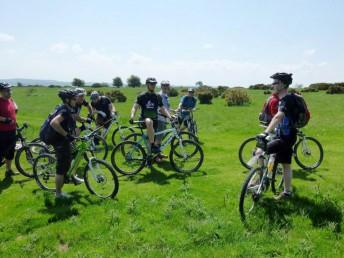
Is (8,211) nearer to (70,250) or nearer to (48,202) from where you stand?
(48,202)

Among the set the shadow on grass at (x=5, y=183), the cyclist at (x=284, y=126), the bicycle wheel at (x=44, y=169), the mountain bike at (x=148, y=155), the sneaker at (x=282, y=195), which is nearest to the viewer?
the cyclist at (x=284, y=126)

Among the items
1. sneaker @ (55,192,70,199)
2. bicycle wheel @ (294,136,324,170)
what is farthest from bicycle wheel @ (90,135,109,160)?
bicycle wheel @ (294,136,324,170)

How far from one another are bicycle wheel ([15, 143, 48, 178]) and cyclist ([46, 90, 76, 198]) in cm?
272

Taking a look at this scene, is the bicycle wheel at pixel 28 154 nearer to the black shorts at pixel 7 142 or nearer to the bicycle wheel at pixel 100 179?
the black shorts at pixel 7 142

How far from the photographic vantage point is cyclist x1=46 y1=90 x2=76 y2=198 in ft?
27.2

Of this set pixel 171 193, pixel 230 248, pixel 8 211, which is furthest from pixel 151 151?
pixel 230 248

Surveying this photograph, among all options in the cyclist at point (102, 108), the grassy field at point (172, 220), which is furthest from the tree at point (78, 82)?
the grassy field at point (172, 220)

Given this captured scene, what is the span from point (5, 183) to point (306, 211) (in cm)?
874

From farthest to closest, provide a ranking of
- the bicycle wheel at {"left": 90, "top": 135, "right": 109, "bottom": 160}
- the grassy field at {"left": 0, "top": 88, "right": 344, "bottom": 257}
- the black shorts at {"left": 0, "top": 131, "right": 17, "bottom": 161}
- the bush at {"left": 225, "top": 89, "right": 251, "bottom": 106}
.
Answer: the bush at {"left": 225, "top": 89, "right": 251, "bottom": 106} → the bicycle wheel at {"left": 90, "top": 135, "right": 109, "bottom": 160} → the black shorts at {"left": 0, "top": 131, "right": 17, "bottom": 161} → the grassy field at {"left": 0, "top": 88, "right": 344, "bottom": 257}

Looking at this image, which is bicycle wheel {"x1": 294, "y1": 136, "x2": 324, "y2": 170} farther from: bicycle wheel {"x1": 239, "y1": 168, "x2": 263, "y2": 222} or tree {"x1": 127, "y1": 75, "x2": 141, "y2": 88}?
tree {"x1": 127, "y1": 75, "x2": 141, "y2": 88}

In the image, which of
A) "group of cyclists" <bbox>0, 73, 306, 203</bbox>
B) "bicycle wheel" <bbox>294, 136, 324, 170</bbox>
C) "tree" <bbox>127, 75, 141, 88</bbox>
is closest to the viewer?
"group of cyclists" <bbox>0, 73, 306, 203</bbox>

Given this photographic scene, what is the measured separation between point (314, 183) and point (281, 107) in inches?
131

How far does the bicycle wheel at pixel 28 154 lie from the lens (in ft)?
36.8

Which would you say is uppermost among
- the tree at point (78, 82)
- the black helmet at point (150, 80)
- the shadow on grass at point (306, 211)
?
the tree at point (78, 82)
